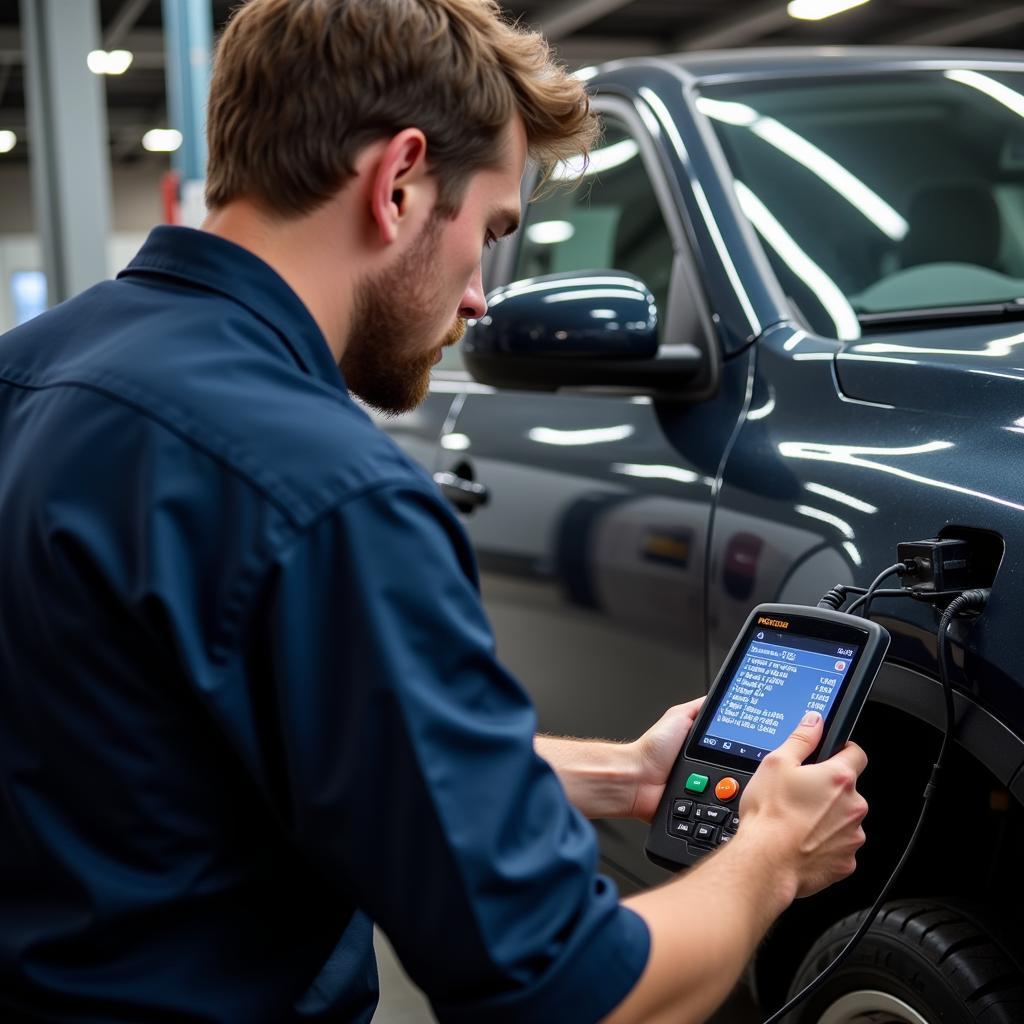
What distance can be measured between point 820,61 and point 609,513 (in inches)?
37.7

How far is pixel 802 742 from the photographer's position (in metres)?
1.40

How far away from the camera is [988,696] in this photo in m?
1.43

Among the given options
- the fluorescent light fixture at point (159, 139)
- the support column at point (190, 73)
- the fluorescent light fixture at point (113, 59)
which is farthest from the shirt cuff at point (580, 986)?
the fluorescent light fixture at point (159, 139)

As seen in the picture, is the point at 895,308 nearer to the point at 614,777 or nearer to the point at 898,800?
the point at 898,800

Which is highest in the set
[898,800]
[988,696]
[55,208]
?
[988,696]

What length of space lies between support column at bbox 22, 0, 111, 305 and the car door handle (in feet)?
19.5

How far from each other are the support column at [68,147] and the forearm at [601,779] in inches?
278

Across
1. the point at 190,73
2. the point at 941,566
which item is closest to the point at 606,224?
the point at 941,566

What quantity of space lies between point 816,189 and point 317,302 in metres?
1.32

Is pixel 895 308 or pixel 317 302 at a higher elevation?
pixel 317 302

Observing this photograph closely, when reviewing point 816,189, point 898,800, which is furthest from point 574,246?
point 898,800

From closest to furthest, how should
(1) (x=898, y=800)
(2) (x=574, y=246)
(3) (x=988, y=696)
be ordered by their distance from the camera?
(3) (x=988, y=696) → (1) (x=898, y=800) → (2) (x=574, y=246)

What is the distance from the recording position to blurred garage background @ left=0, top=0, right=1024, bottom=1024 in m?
6.20

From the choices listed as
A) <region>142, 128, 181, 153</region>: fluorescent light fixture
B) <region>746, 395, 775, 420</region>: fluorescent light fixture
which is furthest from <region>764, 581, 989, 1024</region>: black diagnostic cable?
<region>142, 128, 181, 153</region>: fluorescent light fixture
